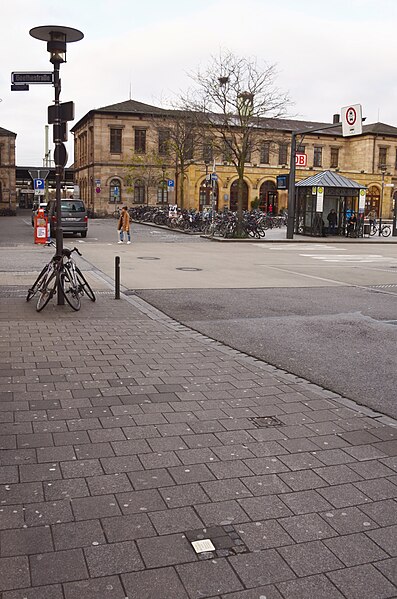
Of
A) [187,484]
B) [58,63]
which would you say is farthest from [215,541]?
[58,63]

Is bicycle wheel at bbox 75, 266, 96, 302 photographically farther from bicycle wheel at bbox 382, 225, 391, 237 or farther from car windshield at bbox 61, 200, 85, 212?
bicycle wheel at bbox 382, 225, 391, 237

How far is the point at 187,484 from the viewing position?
4027mm

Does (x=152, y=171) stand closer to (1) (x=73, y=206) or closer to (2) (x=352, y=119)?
(1) (x=73, y=206)

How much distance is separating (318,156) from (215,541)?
77.4m

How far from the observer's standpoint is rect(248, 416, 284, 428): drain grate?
5.20 meters

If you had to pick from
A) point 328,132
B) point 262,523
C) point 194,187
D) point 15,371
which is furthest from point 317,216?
point 328,132

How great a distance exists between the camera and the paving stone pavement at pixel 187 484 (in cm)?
304

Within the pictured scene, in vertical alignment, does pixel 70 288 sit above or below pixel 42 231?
below

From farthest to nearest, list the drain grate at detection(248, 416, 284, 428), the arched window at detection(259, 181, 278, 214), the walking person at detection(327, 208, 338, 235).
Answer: the arched window at detection(259, 181, 278, 214), the walking person at detection(327, 208, 338, 235), the drain grate at detection(248, 416, 284, 428)

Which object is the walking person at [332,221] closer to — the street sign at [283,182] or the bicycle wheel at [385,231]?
the street sign at [283,182]

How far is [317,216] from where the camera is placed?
37656 mm

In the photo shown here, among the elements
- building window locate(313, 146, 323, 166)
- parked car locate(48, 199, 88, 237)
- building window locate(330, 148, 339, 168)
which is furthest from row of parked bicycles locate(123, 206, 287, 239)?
building window locate(330, 148, 339, 168)

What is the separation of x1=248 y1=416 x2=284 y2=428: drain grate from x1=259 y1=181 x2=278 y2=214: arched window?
64.8 m

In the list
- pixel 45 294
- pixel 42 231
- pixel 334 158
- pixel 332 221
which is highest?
pixel 334 158
